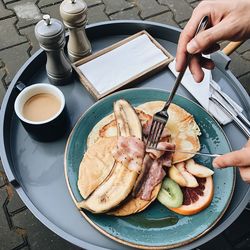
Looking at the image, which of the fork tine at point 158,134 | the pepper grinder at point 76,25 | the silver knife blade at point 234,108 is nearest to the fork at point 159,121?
the fork tine at point 158,134

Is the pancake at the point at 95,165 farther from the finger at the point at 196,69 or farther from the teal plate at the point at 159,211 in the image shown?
the finger at the point at 196,69

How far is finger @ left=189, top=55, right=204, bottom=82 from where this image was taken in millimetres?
1171

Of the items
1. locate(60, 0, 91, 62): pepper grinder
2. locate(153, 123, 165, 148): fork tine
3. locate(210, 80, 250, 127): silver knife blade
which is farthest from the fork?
locate(60, 0, 91, 62): pepper grinder

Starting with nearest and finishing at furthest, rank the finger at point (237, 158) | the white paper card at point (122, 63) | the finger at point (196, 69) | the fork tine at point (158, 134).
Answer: the finger at point (237, 158) → the fork tine at point (158, 134) → the finger at point (196, 69) → the white paper card at point (122, 63)

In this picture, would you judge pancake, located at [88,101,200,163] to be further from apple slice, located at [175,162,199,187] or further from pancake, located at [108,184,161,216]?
pancake, located at [108,184,161,216]

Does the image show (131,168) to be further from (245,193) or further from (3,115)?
(3,115)

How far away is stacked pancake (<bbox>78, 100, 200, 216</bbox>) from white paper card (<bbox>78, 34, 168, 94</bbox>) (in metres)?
0.15

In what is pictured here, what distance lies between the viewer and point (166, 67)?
53.1 inches

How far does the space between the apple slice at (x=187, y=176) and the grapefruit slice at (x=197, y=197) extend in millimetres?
16

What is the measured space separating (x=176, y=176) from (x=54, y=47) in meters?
0.56

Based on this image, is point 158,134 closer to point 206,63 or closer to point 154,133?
point 154,133

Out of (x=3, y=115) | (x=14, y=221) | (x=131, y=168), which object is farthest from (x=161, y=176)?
(x=14, y=221)

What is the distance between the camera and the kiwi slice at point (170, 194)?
1024mm

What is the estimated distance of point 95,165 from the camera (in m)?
1.07
